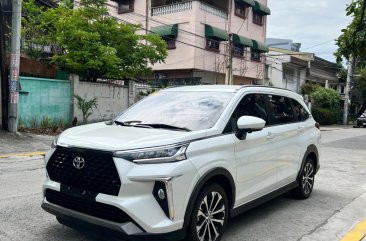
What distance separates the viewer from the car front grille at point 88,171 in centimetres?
364

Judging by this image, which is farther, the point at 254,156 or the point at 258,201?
the point at 258,201

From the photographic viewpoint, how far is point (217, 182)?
4305 mm

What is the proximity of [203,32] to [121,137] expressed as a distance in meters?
22.4

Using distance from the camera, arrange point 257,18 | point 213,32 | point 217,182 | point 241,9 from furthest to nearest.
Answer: point 257,18 → point 241,9 → point 213,32 → point 217,182

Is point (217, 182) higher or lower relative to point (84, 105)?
lower

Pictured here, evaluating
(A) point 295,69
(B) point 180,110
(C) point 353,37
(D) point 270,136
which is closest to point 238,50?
(A) point 295,69

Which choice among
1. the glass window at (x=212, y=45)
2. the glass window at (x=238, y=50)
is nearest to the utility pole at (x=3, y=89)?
the glass window at (x=212, y=45)

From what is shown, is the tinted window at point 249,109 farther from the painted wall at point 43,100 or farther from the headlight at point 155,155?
the painted wall at point 43,100

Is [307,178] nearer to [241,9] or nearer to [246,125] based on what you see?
[246,125]

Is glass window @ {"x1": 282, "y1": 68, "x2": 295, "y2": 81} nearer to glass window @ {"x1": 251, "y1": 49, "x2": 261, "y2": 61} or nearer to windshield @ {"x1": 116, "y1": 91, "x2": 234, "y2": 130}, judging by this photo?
→ glass window @ {"x1": 251, "y1": 49, "x2": 261, "y2": 61}

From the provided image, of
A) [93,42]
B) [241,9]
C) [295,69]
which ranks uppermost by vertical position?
[241,9]

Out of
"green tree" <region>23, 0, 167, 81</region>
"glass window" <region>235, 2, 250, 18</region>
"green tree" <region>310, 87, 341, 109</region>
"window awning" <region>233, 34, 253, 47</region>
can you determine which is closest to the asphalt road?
"green tree" <region>23, 0, 167, 81</region>

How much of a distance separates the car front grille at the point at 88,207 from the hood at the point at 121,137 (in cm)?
50

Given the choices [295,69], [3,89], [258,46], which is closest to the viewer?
[3,89]
